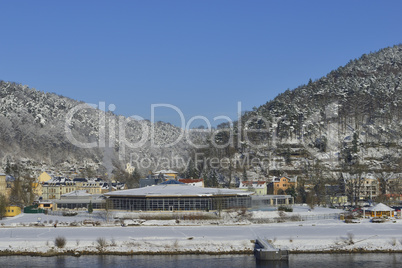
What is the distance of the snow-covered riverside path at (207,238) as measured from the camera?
48062 mm

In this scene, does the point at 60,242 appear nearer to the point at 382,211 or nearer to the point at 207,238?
the point at 207,238

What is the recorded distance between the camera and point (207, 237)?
5128 centimetres

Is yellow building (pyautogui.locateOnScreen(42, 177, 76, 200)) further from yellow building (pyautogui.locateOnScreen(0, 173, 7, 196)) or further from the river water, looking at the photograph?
the river water

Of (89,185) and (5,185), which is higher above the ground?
(5,185)

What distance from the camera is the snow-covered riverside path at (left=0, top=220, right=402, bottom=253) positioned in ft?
158

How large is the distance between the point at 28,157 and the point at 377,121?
119 metres

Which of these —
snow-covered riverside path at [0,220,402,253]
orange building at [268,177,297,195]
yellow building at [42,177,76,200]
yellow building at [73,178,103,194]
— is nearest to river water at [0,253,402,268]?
snow-covered riverside path at [0,220,402,253]

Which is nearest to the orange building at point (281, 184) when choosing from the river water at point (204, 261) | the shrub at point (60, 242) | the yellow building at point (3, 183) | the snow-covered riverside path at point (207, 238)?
the snow-covered riverside path at point (207, 238)

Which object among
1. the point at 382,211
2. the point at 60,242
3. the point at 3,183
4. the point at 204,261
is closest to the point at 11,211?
the point at 60,242

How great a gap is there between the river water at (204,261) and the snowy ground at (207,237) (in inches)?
68.4

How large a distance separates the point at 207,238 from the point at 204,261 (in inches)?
261

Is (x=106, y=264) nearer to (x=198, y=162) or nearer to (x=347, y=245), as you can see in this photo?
(x=347, y=245)

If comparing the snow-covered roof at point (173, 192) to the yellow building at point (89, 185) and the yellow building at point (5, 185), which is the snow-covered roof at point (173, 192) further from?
the yellow building at point (89, 185)

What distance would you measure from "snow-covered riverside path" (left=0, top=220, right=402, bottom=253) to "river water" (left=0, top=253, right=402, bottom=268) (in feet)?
5.67
